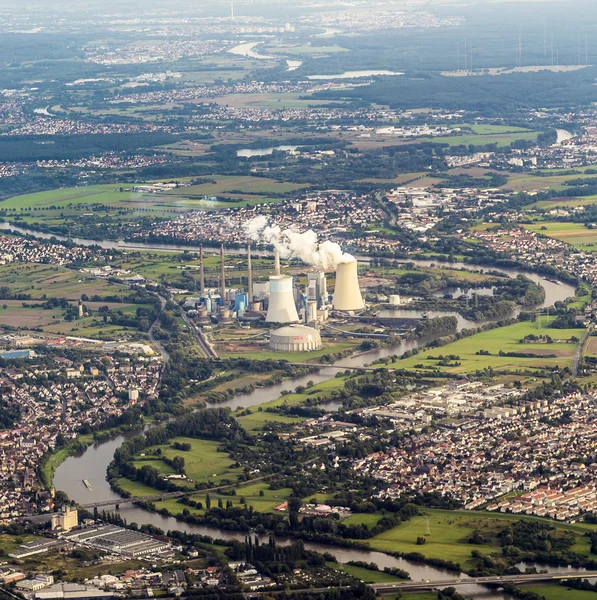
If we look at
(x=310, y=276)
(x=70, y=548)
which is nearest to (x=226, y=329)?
(x=310, y=276)

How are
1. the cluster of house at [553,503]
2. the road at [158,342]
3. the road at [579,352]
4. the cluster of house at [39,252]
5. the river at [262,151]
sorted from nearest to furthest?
the cluster of house at [553,503]
the road at [579,352]
the road at [158,342]
the cluster of house at [39,252]
the river at [262,151]

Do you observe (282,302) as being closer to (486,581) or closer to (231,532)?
(231,532)

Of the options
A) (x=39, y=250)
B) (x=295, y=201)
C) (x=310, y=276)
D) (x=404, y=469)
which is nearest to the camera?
(x=404, y=469)

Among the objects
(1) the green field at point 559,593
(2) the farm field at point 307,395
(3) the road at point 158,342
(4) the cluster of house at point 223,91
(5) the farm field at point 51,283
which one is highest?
(4) the cluster of house at point 223,91

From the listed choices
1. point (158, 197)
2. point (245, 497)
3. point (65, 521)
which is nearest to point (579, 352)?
point (245, 497)

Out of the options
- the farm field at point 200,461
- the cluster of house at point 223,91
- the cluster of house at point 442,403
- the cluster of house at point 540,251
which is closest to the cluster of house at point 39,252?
the cluster of house at point 540,251

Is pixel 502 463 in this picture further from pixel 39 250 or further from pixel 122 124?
pixel 122 124

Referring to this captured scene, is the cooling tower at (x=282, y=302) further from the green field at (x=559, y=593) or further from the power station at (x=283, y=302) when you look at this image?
the green field at (x=559, y=593)
